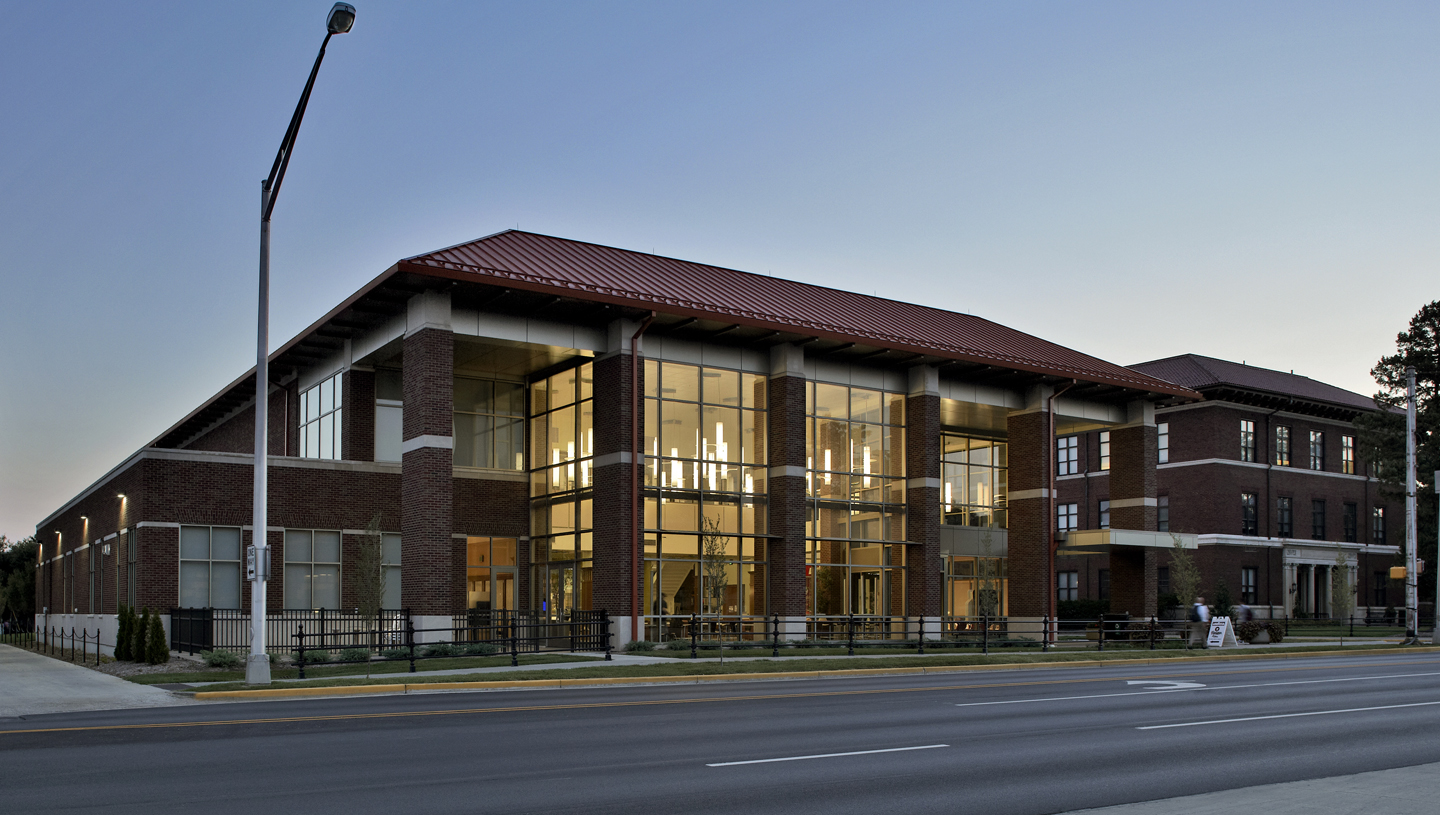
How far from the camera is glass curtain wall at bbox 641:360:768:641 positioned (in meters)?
32.6

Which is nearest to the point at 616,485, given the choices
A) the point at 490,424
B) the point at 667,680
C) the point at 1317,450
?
the point at 490,424

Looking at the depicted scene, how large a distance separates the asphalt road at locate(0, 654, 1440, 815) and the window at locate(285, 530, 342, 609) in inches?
610

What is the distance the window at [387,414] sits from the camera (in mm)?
35469

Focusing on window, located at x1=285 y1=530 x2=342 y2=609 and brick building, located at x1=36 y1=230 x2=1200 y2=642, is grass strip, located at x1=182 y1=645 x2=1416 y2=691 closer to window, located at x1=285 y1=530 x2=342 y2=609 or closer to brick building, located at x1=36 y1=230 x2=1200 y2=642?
brick building, located at x1=36 y1=230 x2=1200 y2=642

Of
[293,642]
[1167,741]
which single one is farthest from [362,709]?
[293,642]

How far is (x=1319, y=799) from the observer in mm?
8750

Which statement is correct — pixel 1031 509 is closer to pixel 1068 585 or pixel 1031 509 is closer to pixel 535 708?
pixel 1068 585

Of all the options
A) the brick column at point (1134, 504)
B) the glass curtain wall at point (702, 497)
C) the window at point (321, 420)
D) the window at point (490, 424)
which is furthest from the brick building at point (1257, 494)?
the window at point (321, 420)

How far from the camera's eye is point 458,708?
16.9m

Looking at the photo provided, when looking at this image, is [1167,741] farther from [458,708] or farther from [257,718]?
[257,718]

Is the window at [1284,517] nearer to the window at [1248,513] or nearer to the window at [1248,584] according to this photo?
the window at [1248,513]

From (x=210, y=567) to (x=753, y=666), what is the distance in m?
16.6

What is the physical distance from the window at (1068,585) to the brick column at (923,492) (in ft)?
97.1

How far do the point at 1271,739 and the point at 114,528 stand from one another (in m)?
33.0
